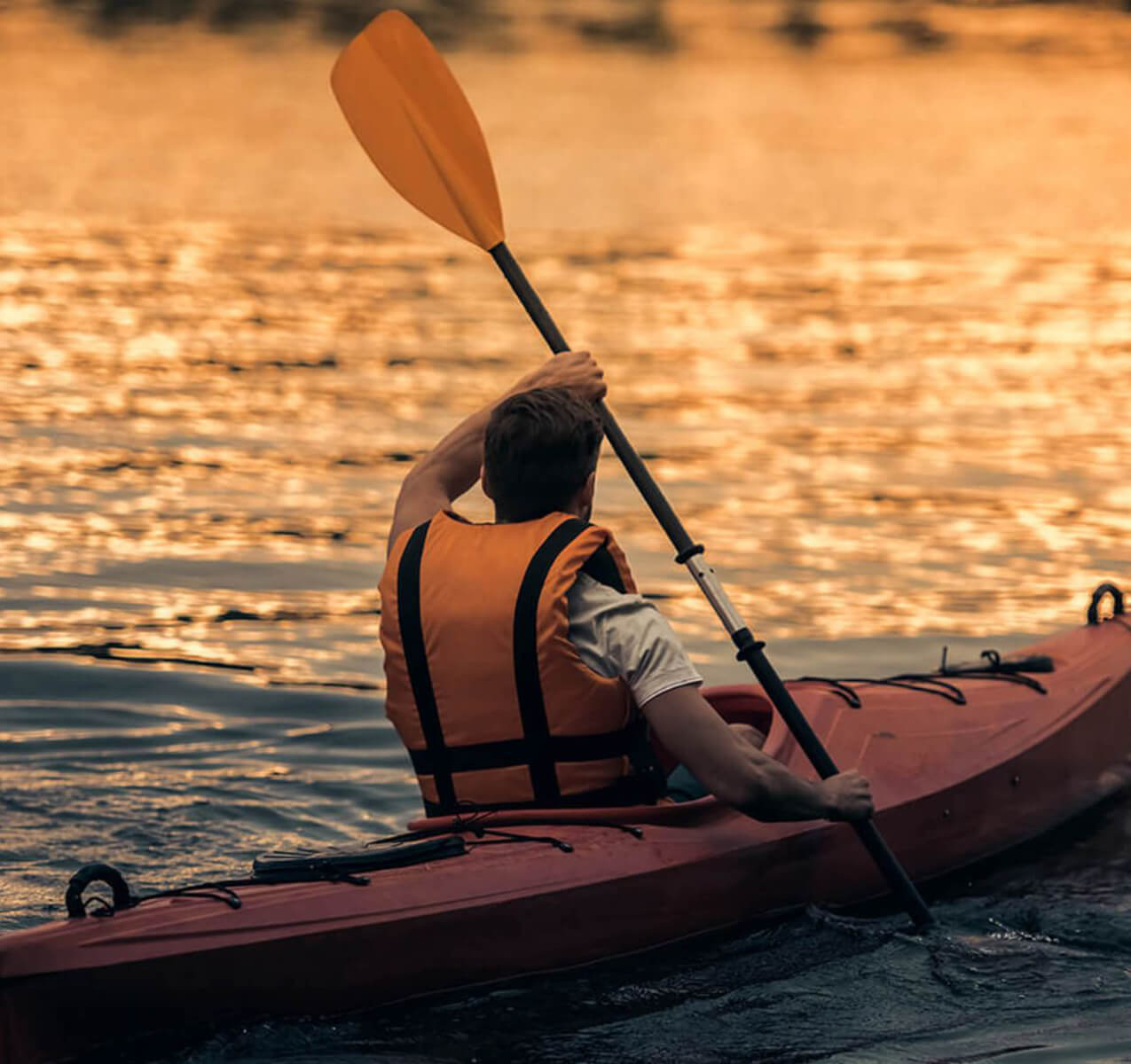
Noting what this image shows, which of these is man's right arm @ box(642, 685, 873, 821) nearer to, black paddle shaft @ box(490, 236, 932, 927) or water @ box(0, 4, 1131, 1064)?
black paddle shaft @ box(490, 236, 932, 927)

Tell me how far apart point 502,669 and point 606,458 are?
6025 millimetres

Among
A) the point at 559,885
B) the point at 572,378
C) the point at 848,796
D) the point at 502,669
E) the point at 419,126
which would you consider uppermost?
the point at 419,126

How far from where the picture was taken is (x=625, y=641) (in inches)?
144

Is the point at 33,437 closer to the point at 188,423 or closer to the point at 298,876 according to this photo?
the point at 188,423

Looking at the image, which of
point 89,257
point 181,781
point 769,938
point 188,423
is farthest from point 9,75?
point 769,938

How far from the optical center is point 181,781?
5.52 metres

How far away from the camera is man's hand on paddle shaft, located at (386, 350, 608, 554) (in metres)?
4.14

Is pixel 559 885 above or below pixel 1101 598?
below

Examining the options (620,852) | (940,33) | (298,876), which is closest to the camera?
(298,876)

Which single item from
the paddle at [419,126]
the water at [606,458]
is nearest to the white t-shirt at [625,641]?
the water at [606,458]

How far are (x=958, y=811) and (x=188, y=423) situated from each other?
600 centimetres

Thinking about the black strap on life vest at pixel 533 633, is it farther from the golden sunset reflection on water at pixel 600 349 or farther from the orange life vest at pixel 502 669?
the golden sunset reflection on water at pixel 600 349

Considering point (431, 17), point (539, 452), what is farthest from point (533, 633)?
point (431, 17)

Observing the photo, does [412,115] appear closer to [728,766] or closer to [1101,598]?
[728,766]
